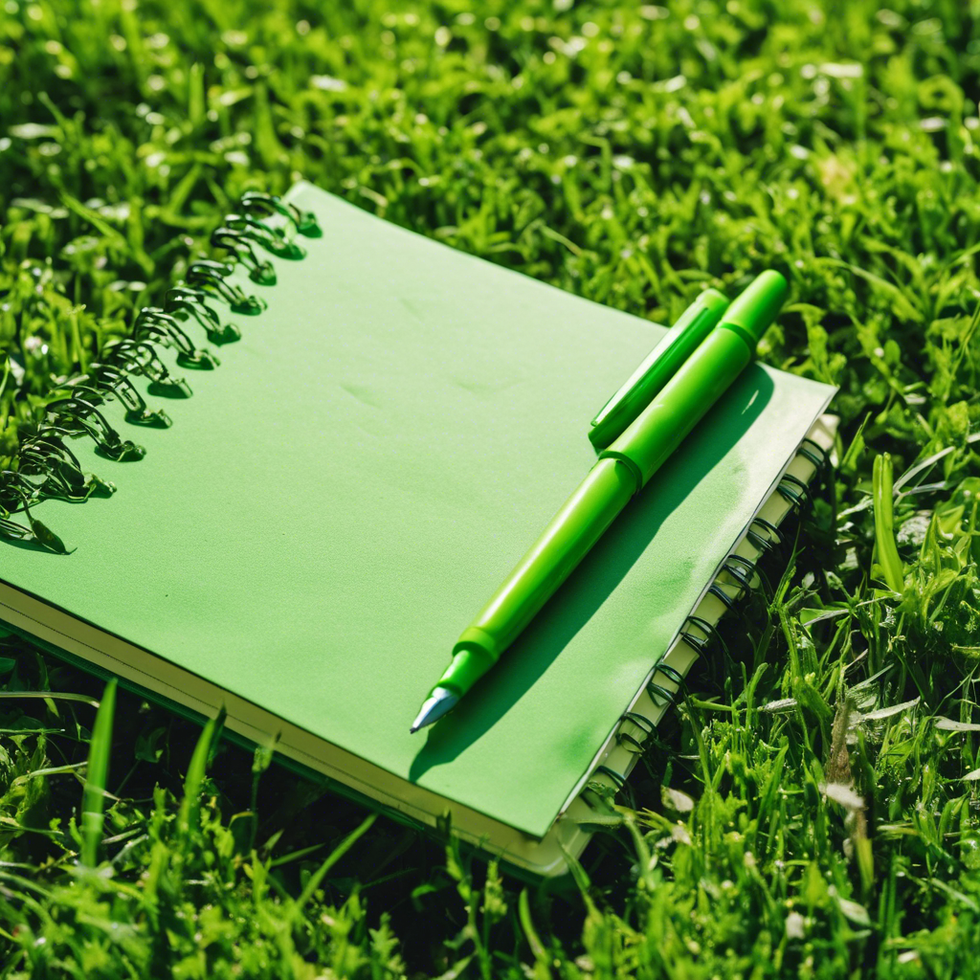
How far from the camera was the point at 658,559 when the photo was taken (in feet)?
4.53

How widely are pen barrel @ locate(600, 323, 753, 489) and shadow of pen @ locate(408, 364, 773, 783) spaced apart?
0.03m

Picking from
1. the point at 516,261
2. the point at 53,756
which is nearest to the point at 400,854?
the point at 53,756

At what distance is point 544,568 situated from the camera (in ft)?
4.26

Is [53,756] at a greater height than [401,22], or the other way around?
Answer: [401,22]

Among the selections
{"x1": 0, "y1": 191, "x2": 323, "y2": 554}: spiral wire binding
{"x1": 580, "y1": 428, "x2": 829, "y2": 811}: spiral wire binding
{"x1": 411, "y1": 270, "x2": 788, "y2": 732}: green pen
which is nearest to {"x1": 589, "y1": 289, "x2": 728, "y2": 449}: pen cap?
{"x1": 411, "y1": 270, "x2": 788, "y2": 732}: green pen

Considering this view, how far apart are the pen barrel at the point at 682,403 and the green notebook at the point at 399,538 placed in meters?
0.04

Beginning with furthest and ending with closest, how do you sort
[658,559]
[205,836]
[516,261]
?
[516,261]
[658,559]
[205,836]

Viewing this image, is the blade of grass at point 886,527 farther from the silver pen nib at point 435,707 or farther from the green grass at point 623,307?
the silver pen nib at point 435,707

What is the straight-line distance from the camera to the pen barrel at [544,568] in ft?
4.02

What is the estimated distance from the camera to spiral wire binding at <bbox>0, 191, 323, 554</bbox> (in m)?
1.41

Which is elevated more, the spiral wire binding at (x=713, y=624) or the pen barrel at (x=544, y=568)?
the pen barrel at (x=544, y=568)

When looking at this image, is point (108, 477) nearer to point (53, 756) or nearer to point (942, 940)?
point (53, 756)

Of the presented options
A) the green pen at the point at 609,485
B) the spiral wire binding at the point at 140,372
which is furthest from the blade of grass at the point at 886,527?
the spiral wire binding at the point at 140,372

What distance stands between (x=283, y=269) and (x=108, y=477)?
0.52 metres
